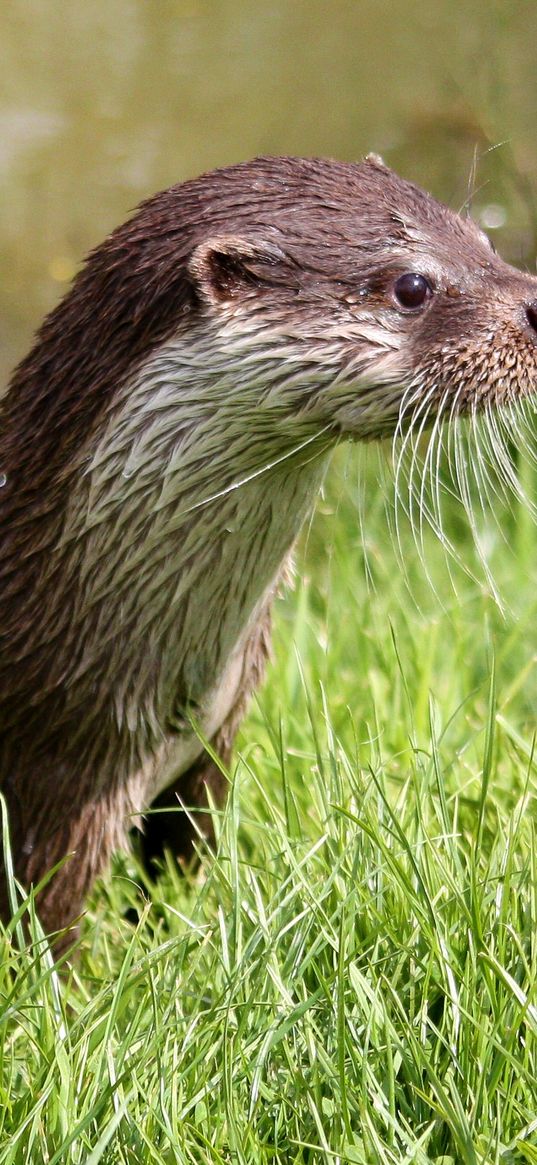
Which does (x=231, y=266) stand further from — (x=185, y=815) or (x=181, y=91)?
(x=181, y=91)

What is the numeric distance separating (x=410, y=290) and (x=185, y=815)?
102 centimetres

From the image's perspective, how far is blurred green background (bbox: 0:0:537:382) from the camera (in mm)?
4430

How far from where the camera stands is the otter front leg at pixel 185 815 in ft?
8.69

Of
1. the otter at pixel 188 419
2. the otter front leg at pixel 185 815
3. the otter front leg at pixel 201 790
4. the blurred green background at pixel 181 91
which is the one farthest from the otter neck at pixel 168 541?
the blurred green background at pixel 181 91

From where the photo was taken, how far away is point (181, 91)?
4.48 meters

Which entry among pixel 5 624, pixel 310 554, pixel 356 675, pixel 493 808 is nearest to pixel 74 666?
pixel 5 624

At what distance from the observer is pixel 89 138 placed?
4.45m

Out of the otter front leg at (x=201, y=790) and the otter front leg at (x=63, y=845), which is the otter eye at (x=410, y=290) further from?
the otter front leg at (x=63, y=845)

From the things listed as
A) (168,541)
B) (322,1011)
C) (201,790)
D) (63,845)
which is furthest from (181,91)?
(322,1011)

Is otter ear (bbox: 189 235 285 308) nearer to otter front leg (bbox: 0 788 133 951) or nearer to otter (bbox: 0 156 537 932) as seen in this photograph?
otter (bbox: 0 156 537 932)

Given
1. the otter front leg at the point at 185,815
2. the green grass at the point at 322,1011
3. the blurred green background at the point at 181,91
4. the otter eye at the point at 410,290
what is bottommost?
the green grass at the point at 322,1011

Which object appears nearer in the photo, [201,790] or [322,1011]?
[322,1011]

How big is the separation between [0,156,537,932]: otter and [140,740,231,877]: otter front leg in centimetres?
23

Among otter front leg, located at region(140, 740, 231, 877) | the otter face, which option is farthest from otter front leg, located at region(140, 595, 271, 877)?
the otter face
